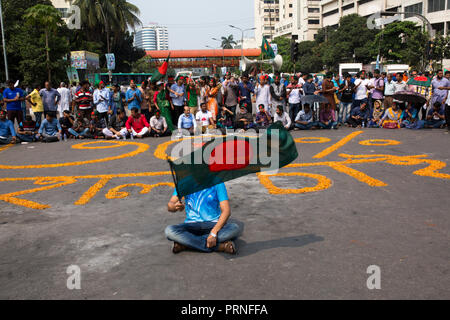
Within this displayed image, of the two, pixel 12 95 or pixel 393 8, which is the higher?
pixel 393 8

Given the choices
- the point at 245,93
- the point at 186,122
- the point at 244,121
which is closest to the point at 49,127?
the point at 186,122

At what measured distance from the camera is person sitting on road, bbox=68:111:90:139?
1332cm

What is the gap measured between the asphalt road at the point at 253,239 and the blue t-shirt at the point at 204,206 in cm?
35

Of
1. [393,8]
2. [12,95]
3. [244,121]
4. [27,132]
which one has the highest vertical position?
[393,8]

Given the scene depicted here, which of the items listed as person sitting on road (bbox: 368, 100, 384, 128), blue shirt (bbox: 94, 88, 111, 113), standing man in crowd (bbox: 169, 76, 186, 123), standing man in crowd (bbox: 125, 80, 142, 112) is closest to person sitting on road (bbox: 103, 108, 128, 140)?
standing man in crowd (bbox: 125, 80, 142, 112)

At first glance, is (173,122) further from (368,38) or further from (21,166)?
(368,38)

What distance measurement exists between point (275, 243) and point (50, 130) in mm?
10461

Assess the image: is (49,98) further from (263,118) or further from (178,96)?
(263,118)

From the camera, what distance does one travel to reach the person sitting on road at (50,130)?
Result: 12820 mm

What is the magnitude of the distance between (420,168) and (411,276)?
4700 mm

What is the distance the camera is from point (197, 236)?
4.22m

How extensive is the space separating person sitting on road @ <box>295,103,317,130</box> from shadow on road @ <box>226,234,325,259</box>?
952cm

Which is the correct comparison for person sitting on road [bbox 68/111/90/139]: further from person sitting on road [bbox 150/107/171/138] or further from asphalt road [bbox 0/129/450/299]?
asphalt road [bbox 0/129/450/299]
